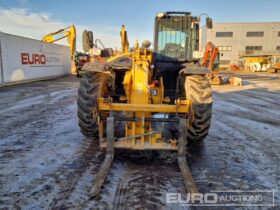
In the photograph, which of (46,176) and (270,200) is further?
(46,176)

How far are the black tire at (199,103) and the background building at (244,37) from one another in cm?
5234

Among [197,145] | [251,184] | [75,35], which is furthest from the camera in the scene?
[75,35]

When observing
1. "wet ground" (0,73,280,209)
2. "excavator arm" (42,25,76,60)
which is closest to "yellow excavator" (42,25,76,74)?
"excavator arm" (42,25,76,60)

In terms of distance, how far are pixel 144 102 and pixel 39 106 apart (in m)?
5.73

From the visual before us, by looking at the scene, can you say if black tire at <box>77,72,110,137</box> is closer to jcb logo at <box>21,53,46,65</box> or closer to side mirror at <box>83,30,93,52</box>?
side mirror at <box>83,30,93,52</box>

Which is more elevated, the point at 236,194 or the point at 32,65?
the point at 32,65

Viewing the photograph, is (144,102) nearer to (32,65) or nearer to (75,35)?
(32,65)

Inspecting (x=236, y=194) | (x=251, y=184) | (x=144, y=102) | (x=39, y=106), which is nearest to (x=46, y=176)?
(x=144, y=102)

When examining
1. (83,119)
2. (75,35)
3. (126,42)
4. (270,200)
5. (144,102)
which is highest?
(75,35)

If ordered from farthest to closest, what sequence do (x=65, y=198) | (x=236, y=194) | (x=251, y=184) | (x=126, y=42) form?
(x=126, y=42), (x=251, y=184), (x=236, y=194), (x=65, y=198)

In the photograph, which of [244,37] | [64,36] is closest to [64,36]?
[64,36]

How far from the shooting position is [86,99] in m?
4.04

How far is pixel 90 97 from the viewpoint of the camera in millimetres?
4004

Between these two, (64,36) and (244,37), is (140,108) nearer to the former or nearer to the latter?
(64,36)
